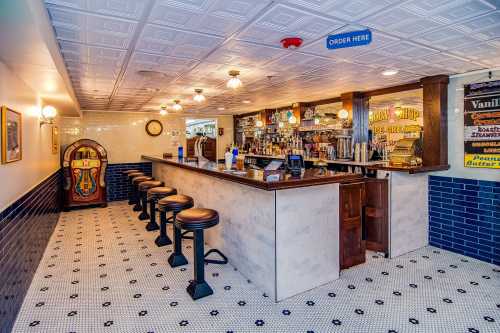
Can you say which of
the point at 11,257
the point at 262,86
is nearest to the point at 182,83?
the point at 262,86

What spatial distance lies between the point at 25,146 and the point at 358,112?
528cm

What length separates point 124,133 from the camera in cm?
815

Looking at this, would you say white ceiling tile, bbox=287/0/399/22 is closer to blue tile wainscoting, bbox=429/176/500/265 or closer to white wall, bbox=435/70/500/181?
white wall, bbox=435/70/500/181

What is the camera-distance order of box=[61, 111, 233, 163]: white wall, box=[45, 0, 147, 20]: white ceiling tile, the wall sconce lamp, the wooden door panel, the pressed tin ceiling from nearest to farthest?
box=[45, 0, 147, 20]: white ceiling tile < the pressed tin ceiling < the wooden door panel < the wall sconce lamp < box=[61, 111, 233, 163]: white wall

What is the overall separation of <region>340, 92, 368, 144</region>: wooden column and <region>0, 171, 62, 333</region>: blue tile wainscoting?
5187 mm

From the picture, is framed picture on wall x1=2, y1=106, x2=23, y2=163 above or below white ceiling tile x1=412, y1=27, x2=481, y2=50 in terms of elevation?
below

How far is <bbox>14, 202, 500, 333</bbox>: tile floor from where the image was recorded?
2502 millimetres

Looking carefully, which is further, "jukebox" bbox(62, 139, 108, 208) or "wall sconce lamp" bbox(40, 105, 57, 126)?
"jukebox" bbox(62, 139, 108, 208)

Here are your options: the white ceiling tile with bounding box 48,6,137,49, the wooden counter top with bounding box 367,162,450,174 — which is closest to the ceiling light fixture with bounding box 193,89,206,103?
the white ceiling tile with bounding box 48,6,137,49

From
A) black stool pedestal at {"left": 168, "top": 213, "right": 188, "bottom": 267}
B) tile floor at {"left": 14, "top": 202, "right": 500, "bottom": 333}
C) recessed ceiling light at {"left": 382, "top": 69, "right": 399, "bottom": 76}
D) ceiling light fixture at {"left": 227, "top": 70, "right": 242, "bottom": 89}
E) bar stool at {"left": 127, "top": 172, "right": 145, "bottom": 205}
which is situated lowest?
tile floor at {"left": 14, "top": 202, "right": 500, "bottom": 333}

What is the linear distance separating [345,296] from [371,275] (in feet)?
2.15

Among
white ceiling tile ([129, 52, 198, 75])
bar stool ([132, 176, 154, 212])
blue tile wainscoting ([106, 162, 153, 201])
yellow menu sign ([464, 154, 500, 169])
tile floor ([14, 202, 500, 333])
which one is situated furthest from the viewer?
blue tile wainscoting ([106, 162, 153, 201])

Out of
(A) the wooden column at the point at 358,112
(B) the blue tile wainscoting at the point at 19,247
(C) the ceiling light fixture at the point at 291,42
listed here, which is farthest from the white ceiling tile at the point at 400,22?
(B) the blue tile wainscoting at the point at 19,247

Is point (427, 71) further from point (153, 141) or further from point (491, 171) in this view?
point (153, 141)
